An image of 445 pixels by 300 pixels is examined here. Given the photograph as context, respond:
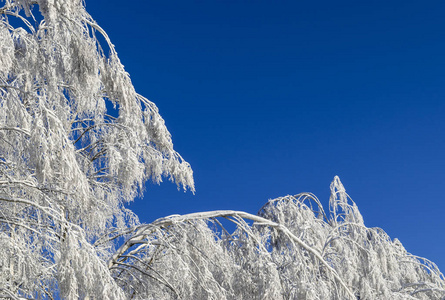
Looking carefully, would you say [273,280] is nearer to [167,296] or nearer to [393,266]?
[167,296]

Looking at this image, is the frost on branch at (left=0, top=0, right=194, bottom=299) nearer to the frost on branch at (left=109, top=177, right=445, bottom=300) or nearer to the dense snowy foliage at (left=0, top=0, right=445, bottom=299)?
the dense snowy foliage at (left=0, top=0, right=445, bottom=299)

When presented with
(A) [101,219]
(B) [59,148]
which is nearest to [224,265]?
(B) [59,148]

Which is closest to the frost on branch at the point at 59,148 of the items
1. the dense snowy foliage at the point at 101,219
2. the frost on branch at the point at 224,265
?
the dense snowy foliage at the point at 101,219

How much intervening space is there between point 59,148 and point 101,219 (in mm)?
4375

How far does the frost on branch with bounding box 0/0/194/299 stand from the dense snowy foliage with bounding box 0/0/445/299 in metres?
0.01

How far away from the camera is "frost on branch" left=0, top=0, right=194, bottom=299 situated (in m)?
4.14

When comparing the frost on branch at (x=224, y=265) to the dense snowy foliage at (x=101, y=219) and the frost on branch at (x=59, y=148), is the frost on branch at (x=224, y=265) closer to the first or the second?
the dense snowy foliage at (x=101, y=219)

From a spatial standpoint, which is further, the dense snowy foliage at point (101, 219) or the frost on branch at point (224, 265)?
the frost on branch at point (224, 265)

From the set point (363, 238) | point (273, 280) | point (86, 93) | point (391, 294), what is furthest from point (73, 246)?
point (363, 238)

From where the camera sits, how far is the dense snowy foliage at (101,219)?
14.0 feet

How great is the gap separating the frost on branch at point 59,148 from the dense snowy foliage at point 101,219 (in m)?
0.01

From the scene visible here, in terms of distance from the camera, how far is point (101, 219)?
27.6 feet

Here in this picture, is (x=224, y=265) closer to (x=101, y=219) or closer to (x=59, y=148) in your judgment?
(x=59, y=148)

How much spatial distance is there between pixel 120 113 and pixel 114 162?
27.1 inches
